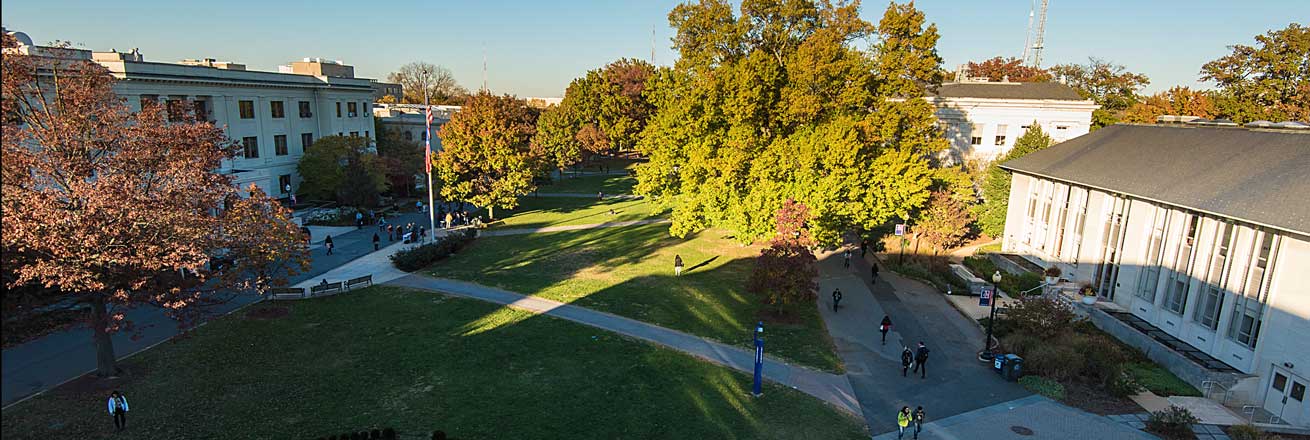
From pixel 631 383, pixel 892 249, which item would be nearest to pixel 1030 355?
pixel 631 383

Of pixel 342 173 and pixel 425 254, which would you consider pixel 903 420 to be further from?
pixel 342 173

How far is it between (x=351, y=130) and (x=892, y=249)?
163ft

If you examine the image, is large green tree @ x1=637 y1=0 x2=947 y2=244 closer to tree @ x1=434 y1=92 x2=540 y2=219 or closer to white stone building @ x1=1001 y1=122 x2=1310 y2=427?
white stone building @ x1=1001 y1=122 x2=1310 y2=427

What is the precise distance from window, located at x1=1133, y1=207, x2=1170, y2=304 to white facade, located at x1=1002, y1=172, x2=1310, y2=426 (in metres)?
0.04

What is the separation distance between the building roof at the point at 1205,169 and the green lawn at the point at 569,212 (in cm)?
2407

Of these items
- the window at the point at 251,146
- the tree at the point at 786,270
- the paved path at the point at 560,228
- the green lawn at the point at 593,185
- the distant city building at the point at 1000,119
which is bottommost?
the paved path at the point at 560,228

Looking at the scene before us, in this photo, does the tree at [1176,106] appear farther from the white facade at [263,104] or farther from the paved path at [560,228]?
the white facade at [263,104]

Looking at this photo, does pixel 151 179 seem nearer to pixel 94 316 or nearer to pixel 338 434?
pixel 94 316

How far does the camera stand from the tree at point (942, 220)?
121 ft

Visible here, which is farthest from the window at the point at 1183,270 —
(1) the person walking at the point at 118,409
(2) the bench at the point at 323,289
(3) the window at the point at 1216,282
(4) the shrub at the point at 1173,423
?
(2) the bench at the point at 323,289

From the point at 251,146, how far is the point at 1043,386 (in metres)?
54.5

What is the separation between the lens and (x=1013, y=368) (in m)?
22.3

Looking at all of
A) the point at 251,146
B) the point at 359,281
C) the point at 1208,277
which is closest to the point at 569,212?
the point at 359,281

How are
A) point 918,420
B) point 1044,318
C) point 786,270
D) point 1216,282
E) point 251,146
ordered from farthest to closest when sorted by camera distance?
point 251,146 → point 786,270 → point 1044,318 → point 1216,282 → point 918,420
